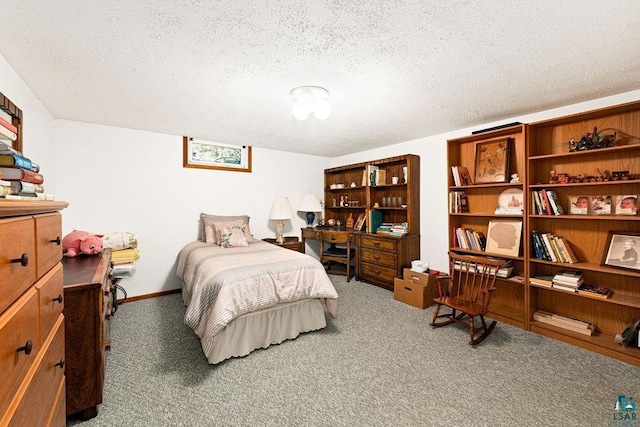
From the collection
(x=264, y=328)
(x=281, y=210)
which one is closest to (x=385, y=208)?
(x=281, y=210)

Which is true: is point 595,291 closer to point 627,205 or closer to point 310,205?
point 627,205

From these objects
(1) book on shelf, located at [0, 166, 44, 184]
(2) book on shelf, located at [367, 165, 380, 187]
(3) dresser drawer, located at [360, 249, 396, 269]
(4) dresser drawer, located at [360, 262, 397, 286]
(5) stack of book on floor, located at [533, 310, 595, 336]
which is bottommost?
(5) stack of book on floor, located at [533, 310, 595, 336]

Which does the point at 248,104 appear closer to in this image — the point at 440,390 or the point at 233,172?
the point at 233,172

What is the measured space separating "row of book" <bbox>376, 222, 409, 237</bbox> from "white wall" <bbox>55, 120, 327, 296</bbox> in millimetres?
2029

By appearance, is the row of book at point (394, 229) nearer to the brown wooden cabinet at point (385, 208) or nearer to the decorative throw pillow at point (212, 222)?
the brown wooden cabinet at point (385, 208)

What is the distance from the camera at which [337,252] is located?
197 inches

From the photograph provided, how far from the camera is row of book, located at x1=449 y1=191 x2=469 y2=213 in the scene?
3285 mm

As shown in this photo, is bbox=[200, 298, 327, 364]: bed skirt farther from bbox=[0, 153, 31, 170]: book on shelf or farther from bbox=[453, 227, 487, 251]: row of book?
bbox=[453, 227, 487, 251]: row of book

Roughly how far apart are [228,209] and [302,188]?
146cm

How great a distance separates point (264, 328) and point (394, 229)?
7.97 feet

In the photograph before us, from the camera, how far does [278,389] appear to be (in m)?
1.83

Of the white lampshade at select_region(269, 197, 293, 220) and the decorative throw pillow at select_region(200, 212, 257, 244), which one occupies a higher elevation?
the white lampshade at select_region(269, 197, 293, 220)

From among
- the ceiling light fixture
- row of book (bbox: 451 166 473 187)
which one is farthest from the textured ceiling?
row of book (bbox: 451 166 473 187)

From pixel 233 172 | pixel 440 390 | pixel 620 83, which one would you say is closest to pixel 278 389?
pixel 440 390
